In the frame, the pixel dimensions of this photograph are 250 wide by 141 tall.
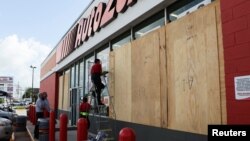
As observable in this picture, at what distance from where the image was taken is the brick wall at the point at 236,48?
5371 millimetres

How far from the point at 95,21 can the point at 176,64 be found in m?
7.24

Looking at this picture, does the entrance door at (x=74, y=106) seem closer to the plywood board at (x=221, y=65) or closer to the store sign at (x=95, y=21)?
the store sign at (x=95, y=21)

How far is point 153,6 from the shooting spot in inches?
349

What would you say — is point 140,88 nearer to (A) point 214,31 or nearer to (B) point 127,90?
(B) point 127,90

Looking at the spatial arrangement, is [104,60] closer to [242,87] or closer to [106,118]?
[106,118]

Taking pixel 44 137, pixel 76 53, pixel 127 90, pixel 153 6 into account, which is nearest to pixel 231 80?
pixel 153 6

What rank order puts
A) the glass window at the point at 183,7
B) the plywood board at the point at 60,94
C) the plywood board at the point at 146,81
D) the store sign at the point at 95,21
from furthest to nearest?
the plywood board at the point at 60,94 → the store sign at the point at 95,21 → the plywood board at the point at 146,81 → the glass window at the point at 183,7

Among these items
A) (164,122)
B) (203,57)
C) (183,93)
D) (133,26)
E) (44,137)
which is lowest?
(44,137)

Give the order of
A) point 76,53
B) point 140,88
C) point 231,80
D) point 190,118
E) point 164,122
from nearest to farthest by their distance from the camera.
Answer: point 231,80 → point 190,118 → point 164,122 → point 140,88 → point 76,53

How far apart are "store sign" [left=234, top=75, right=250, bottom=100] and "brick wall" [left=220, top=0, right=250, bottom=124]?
0.23ft

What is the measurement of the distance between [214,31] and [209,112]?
1.63 meters

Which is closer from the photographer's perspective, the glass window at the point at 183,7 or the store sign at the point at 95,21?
the glass window at the point at 183,7

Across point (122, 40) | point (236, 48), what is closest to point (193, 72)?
point (236, 48)

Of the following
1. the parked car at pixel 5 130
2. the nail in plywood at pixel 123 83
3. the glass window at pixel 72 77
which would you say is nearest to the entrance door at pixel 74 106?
the glass window at pixel 72 77
